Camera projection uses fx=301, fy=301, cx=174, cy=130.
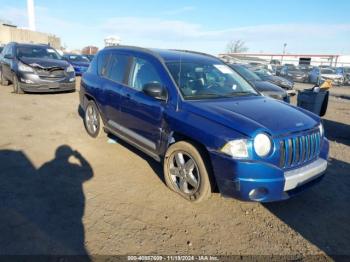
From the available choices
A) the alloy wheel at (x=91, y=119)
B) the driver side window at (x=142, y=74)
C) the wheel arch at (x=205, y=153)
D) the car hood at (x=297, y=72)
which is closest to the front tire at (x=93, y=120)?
the alloy wheel at (x=91, y=119)

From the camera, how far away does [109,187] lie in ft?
13.6

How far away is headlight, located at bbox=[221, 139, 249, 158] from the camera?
3166 millimetres

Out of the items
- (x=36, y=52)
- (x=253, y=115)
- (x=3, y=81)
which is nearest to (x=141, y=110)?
(x=253, y=115)

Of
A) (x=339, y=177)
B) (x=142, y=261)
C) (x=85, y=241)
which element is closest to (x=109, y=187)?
(x=85, y=241)

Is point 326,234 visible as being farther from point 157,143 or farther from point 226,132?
point 157,143

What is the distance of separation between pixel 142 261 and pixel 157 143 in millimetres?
1804

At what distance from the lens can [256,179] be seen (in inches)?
124

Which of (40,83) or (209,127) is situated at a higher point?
(209,127)

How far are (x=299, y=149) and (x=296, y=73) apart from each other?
1024 inches

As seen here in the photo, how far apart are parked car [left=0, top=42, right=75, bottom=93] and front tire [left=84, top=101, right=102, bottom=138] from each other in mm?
5170

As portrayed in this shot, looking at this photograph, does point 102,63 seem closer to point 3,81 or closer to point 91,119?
point 91,119

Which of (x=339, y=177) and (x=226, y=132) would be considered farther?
(x=339, y=177)

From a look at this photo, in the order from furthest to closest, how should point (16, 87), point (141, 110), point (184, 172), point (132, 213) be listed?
point (16, 87) < point (141, 110) < point (184, 172) < point (132, 213)

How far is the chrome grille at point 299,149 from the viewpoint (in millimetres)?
3283
